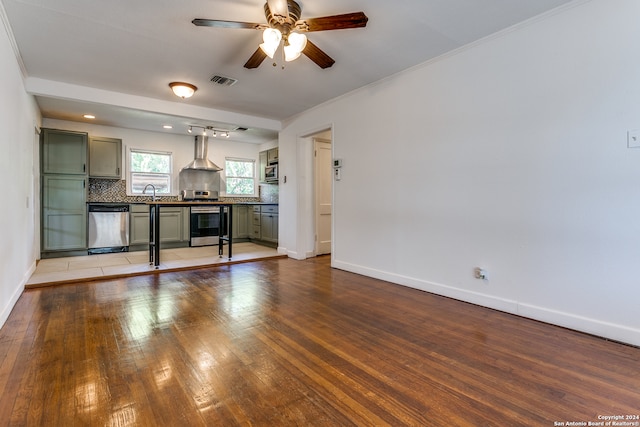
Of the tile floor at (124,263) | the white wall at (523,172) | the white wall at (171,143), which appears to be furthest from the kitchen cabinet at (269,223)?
the white wall at (523,172)

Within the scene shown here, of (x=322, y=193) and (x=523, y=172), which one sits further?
(x=322, y=193)

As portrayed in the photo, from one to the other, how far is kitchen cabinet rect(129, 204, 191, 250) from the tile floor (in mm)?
232

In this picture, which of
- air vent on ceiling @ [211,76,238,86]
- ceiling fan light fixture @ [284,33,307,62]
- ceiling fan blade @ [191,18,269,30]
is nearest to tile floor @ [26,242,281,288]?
air vent on ceiling @ [211,76,238,86]

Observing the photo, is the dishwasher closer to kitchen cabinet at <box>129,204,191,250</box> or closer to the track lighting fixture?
kitchen cabinet at <box>129,204,191,250</box>

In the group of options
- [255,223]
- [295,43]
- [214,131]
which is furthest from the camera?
[255,223]

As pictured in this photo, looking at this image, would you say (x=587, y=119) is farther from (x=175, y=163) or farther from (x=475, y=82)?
(x=175, y=163)

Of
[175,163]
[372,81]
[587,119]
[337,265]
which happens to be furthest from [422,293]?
[175,163]

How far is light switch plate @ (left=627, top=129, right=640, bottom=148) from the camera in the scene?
80.7 inches

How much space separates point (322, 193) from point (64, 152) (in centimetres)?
431

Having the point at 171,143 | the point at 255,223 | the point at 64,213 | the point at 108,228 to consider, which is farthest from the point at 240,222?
the point at 64,213

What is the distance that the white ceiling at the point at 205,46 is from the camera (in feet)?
7.56

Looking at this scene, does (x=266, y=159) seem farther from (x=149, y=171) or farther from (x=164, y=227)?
(x=164, y=227)

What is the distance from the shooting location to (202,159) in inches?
257

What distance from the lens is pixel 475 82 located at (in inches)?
113
